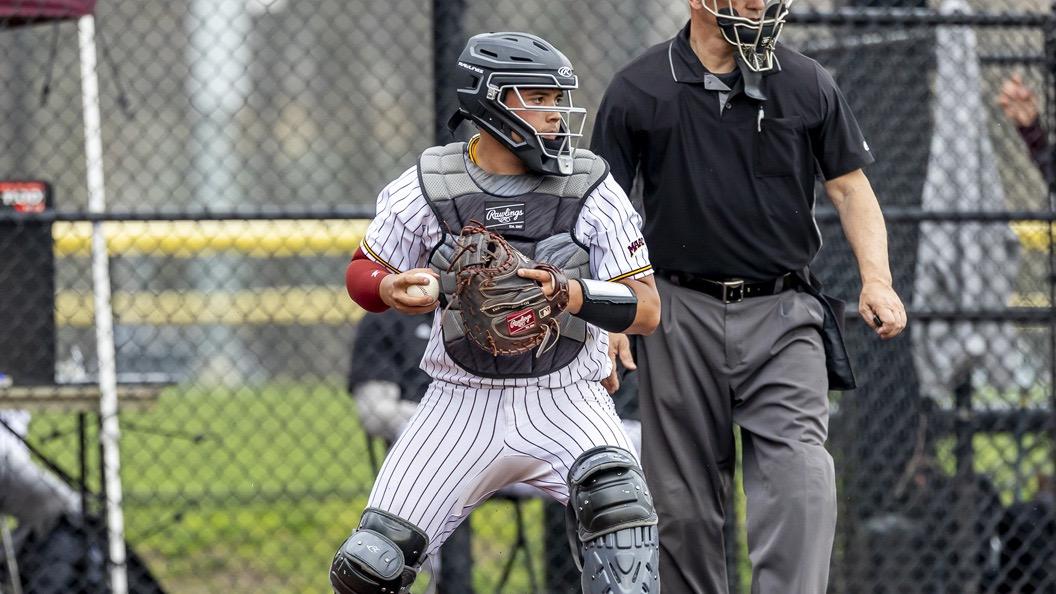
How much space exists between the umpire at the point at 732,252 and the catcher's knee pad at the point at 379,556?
2.90ft

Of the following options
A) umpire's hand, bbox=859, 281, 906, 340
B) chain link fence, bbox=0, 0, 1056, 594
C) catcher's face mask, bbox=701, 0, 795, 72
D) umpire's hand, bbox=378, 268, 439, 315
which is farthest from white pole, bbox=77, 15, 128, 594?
umpire's hand, bbox=859, 281, 906, 340

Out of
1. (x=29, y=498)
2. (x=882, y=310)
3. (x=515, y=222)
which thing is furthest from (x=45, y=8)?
(x=882, y=310)

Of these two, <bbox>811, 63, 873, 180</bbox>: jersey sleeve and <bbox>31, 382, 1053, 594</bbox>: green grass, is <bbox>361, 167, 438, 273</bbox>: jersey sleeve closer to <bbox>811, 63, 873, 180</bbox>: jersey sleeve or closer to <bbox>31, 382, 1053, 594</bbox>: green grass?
<bbox>811, 63, 873, 180</bbox>: jersey sleeve

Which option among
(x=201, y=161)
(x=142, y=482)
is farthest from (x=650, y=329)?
(x=201, y=161)

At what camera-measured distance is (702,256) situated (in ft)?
13.3

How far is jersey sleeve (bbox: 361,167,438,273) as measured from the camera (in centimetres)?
358

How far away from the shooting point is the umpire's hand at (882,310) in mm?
3770

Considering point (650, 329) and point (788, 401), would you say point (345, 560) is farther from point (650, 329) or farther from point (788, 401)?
point (788, 401)

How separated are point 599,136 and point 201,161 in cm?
837

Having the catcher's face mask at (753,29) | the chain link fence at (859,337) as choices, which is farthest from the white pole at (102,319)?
the catcher's face mask at (753,29)

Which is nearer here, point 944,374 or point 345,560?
point 345,560

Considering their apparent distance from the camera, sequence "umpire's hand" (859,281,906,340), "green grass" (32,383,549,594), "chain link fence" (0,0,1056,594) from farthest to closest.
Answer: "green grass" (32,383,549,594) < "chain link fence" (0,0,1056,594) < "umpire's hand" (859,281,906,340)

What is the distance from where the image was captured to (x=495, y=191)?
355 cm

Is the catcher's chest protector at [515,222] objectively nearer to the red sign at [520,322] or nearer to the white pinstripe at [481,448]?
the white pinstripe at [481,448]
